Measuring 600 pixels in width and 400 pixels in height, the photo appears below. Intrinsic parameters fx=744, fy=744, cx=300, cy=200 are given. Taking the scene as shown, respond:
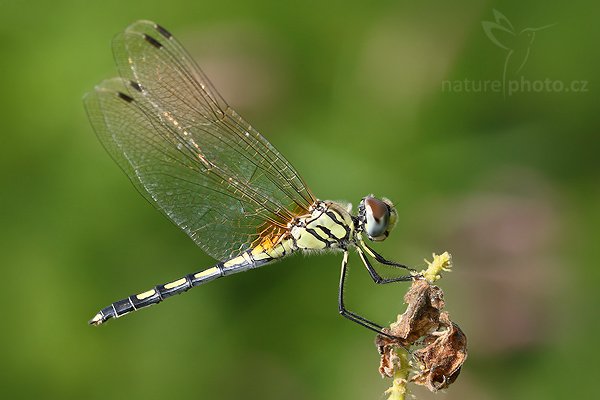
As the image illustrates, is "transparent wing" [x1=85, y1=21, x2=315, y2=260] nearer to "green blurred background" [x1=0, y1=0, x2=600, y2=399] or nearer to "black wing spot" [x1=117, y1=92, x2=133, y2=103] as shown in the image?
"black wing spot" [x1=117, y1=92, x2=133, y2=103]

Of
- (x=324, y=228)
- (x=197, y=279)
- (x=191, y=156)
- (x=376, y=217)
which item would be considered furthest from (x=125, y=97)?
(x=376, y=217)

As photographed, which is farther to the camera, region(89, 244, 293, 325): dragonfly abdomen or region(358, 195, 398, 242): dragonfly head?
region(89, 244, 293, 325): dragonfly abdomen

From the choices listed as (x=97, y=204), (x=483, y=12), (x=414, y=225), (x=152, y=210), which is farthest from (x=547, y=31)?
(x=97, y=204)

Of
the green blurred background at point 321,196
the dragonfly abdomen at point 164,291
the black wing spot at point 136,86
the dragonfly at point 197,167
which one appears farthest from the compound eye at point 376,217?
the black wing spot at point 136,86

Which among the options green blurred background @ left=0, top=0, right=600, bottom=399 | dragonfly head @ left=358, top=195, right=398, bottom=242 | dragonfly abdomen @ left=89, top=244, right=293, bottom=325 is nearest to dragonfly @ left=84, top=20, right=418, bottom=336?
dragonfly abdomen @ left=89, top=244, right=293, bottom=325

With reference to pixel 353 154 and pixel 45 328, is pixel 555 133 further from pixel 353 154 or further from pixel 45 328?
pixel 45 328

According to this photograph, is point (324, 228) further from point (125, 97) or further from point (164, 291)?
point (125, 97)

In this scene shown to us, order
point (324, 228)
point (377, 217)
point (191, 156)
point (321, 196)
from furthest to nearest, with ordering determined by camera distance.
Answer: point (321, 196)
point (191, 156)
point (324, 228)
point (377, 217)
